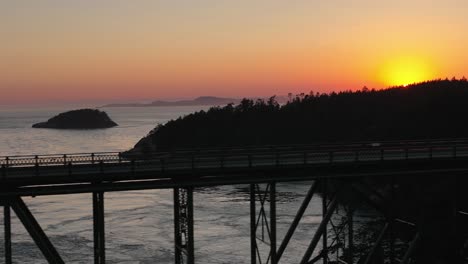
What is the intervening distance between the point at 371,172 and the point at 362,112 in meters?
137

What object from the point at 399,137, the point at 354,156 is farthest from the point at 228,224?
the point at 399,137

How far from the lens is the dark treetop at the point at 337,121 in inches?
5487

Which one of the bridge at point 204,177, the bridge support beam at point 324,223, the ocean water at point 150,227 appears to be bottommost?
the ocean water at point 150,227

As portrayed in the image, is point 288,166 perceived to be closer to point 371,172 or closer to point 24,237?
point 371,172

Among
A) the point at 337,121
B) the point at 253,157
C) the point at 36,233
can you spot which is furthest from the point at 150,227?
the point at 337,121

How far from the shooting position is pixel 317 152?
34.5 metres

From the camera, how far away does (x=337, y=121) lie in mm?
167375

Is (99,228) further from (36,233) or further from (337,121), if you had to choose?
(337,121)

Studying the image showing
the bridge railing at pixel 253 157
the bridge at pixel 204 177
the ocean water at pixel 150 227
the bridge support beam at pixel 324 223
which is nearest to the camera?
the bridge at pixel 204 177

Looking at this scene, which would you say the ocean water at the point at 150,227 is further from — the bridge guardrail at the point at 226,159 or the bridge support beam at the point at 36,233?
the bridge support beam at the point at 36,233

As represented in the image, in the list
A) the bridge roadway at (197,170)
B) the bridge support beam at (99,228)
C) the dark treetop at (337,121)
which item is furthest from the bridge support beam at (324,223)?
the dark treetop at (337,121)

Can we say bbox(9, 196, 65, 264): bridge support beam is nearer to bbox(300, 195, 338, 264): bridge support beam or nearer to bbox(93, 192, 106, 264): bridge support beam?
bbox(93, 192, 106, 264): bridge support beam

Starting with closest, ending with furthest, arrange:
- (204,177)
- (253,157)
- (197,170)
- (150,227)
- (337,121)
→ (197,170), (204,177), (253,157), (150,227), (337,121)

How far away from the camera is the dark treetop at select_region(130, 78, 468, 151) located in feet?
457
